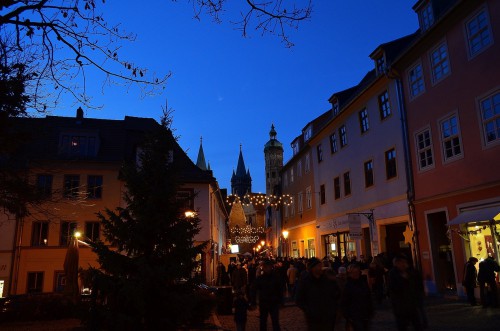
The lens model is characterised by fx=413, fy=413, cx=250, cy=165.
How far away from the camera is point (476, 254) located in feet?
50.1

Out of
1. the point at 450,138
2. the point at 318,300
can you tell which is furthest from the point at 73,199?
the point at 318,300

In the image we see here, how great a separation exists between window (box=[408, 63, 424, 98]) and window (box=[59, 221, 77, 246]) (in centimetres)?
2240

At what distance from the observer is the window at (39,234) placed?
27.1 m

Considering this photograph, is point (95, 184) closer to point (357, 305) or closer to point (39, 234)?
point (39, 234)

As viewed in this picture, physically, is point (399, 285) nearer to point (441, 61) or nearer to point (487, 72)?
point (487, 72)

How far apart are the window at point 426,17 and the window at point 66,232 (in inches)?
944

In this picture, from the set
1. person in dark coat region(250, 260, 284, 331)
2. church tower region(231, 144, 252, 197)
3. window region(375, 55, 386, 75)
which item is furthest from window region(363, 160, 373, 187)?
church tower region(231, 144, 252, 197)

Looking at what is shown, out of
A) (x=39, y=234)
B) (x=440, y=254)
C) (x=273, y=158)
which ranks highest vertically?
(x=273, y=158)

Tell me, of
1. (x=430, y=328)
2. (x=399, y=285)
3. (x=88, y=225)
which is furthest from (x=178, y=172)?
(x=88, y=225)

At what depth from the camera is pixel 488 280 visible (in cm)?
1276

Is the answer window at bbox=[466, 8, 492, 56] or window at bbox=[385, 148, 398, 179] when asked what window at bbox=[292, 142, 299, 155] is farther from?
window at bbox=[466, 8, 492, 56]

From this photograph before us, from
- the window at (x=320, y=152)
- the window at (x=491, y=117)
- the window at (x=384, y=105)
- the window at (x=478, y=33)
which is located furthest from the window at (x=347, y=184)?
the window at (x=478, y=33)

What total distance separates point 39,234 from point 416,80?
24.5 meters

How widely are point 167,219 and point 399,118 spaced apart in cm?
1352
